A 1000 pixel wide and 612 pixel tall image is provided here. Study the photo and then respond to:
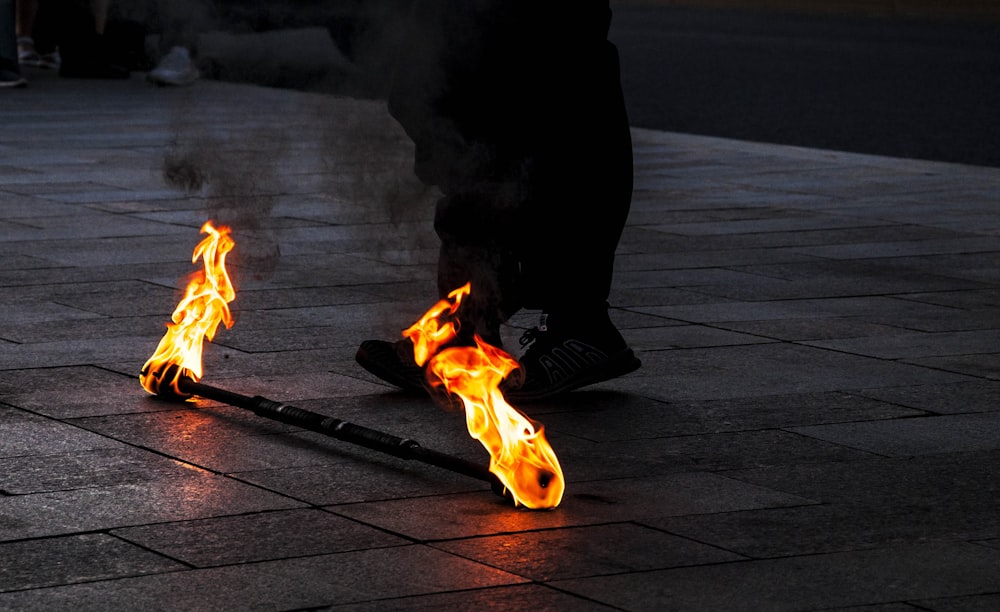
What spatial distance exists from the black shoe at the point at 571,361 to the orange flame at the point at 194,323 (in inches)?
28.5

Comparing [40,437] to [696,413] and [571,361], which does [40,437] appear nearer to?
[571,361]

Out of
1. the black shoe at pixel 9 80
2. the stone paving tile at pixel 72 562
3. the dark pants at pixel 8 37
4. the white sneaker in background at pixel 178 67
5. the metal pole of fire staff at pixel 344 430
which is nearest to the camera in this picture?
the stone paving tile at pixel 72 562

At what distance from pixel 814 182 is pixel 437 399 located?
5.35m

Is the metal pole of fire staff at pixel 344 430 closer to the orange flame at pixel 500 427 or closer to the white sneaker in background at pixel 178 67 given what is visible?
the orange flame at pixel 500 427

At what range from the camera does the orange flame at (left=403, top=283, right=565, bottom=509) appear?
3344 mm

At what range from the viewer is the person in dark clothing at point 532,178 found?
4227 millimetres

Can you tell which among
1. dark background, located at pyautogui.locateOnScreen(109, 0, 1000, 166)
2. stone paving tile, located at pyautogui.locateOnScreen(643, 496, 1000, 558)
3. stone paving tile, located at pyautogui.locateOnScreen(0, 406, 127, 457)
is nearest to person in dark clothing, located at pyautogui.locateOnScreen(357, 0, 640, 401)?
dark background, located at pyautogui.locateOnScreen(109, 0, 1000, 166)

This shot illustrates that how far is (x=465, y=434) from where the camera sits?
395 cm

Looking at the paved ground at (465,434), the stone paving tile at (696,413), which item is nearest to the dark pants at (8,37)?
the paved ground at (465,434)

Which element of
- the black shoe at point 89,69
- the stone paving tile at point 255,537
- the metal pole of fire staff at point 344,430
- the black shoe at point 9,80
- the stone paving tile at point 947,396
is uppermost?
the black shoe at point 89,69

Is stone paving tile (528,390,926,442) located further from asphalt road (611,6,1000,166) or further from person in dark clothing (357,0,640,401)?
asphalt road (611,6,1000,166)

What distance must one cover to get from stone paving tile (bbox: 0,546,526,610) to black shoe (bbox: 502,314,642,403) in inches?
50.1

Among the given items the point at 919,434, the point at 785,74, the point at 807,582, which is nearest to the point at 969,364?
the point at 919,434

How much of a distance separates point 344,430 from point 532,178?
93cm
